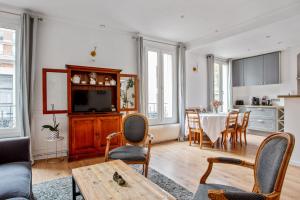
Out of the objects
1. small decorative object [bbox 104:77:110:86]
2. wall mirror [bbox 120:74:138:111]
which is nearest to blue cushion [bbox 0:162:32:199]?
small decorative object [bbox 104:77:110:86]

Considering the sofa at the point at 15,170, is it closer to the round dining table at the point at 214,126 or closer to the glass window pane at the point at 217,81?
the round dining table at the point at 214,126

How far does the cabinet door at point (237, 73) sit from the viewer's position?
6805mm

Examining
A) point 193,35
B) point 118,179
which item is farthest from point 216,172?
point 193,35

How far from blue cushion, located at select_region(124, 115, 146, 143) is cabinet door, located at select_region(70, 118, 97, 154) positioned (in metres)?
0.92

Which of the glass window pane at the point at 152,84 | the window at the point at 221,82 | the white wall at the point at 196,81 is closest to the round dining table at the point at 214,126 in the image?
the glass window pane at the point at 152,84

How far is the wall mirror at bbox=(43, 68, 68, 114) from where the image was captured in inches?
143

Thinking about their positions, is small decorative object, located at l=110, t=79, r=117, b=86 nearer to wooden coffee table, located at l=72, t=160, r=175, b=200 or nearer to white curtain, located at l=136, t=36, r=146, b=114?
white curtain, located at l=136, t=36, r=146, b=114

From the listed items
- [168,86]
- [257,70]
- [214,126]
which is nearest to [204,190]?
[214,126]

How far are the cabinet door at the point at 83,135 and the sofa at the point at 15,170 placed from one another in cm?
116

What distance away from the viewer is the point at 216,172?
116 inches

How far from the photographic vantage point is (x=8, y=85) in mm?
3445

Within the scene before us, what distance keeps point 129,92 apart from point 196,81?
97.9 inches

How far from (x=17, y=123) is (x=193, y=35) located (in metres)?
4.38

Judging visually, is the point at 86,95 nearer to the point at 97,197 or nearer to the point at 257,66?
the point at 97,197
